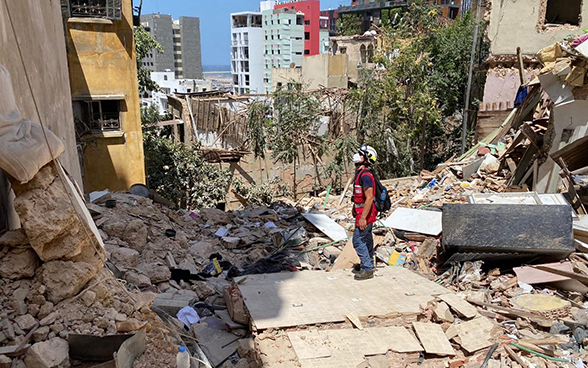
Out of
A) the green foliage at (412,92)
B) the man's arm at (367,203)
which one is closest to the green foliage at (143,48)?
the green foliage at (412,92)

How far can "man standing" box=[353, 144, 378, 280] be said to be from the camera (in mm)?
5438

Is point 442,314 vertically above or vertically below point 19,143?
below

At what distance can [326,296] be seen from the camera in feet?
15.9

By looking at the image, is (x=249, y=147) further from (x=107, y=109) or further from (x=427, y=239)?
(x=427, y=239)

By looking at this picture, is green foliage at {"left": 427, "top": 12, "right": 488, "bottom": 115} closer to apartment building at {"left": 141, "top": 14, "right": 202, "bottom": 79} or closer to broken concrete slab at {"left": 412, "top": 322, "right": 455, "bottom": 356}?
broken concrete slab at {"left": 412, "top": 322, "right": 455, "bottom": 356}

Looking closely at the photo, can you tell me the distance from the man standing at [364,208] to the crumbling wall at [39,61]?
3.36 metres

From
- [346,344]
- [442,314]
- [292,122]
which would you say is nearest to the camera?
[346,344]

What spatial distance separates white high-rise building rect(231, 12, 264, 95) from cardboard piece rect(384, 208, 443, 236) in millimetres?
59683

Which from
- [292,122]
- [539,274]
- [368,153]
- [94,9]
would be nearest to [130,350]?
[368,153]

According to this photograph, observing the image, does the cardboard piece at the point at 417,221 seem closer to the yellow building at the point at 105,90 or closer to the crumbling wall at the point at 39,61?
the crumbling wall at the point at 39,61

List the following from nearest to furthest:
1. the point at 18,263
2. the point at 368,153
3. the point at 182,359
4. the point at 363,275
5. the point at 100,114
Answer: the point at 18,263 → the point at 182,359 → the point at 363,275 → the point at 368,153 → the point at 100,114

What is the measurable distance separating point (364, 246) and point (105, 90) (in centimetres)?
821

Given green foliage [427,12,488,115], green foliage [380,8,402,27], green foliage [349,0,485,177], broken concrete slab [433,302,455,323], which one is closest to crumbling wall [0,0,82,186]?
broken concrete slab [433,302,455,323]

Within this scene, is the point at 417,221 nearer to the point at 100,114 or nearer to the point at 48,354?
the point at 48,354
